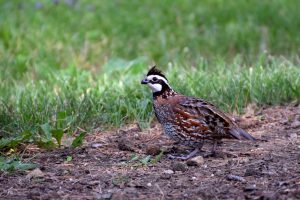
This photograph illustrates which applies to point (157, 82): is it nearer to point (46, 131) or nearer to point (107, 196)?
point (46, 131)

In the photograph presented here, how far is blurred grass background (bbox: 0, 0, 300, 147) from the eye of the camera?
24.9 feet

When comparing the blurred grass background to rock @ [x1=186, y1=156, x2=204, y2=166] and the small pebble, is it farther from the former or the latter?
the small pebble

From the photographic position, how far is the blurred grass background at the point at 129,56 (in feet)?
24.9

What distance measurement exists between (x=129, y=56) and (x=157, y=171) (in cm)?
499

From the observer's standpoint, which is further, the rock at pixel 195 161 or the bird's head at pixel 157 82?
the bird's head at pixel 157 82

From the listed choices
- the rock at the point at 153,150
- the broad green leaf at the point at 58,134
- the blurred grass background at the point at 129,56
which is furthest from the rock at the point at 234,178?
the blurred grass background at the point at 129,56

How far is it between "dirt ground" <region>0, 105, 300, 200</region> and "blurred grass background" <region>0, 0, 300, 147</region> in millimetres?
439

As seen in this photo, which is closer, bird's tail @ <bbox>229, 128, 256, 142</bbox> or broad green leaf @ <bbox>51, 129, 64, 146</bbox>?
bird's tail @ <bbox>229, 128, 256, 142</bbox>

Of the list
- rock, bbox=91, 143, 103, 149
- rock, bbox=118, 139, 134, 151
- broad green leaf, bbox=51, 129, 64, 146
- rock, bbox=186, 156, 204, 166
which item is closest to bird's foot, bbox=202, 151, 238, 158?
rock, bbox=186, 156, 204, 166

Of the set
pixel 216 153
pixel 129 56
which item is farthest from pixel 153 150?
pixel 129 56

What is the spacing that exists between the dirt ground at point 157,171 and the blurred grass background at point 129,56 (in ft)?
1.44

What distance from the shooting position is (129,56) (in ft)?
35.4

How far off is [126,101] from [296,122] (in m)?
1.72

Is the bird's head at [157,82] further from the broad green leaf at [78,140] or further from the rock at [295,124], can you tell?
the rock at [295,124]
